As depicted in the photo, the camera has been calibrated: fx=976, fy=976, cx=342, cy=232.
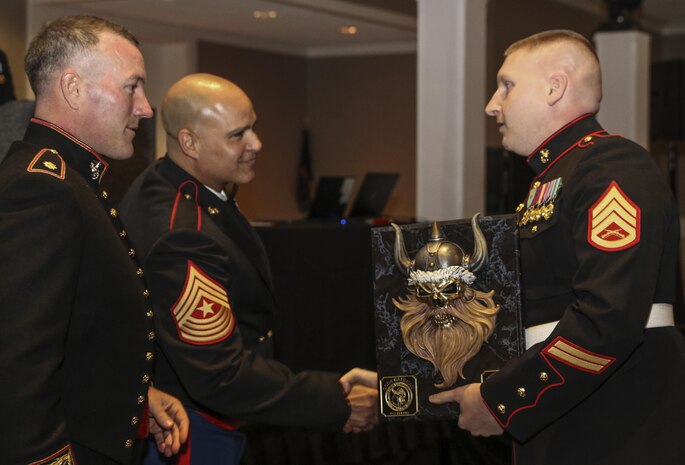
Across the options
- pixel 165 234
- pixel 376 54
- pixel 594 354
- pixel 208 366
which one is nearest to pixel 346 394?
pixel 208 366

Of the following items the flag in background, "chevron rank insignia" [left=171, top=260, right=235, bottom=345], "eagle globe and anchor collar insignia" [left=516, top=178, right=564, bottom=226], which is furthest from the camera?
the flag in background

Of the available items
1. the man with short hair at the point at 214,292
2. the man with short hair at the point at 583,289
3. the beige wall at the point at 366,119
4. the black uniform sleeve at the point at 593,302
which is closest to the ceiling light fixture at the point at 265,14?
the beige wall at the point at 366,119

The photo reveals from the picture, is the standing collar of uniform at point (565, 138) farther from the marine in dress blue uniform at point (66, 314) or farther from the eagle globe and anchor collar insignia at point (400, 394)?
the marine in dress blue uniform at point (66, 314)

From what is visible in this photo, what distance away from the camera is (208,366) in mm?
2217

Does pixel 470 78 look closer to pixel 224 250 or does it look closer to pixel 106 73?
pixel 224 250

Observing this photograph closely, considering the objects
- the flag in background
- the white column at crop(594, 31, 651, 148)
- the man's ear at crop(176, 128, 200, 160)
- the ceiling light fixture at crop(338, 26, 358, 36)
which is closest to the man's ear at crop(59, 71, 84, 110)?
the man's ear at crop(176, 128, 200, 160)

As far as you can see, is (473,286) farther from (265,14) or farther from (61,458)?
(265,14)

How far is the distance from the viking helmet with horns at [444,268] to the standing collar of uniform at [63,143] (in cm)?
68

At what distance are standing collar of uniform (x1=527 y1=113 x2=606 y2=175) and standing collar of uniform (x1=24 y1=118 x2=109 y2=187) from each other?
0.91m

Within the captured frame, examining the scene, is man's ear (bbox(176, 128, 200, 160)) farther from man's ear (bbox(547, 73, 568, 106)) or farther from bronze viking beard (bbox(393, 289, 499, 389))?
man's ear (bbox(547, 73, 568, 106))

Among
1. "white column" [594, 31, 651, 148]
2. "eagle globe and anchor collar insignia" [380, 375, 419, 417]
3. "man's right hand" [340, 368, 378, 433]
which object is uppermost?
"white column" [594, 31, 651, 148]

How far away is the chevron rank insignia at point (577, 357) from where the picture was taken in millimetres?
1794

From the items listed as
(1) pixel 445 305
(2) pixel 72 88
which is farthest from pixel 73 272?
(1) pixel 445 305

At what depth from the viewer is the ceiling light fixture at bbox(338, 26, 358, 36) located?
11.4 m
